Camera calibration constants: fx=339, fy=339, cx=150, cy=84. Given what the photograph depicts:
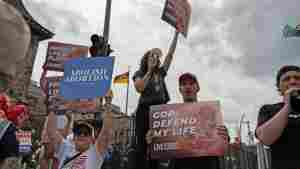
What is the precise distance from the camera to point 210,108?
321cm

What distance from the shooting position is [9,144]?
1642 millimetres

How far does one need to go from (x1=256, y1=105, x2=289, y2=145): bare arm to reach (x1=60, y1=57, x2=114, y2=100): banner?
2.54m

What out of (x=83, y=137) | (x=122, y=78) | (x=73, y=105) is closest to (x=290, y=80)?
(x=83, y=137)

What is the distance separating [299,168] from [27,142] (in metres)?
7.69

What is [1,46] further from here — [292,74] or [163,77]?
[163,77]

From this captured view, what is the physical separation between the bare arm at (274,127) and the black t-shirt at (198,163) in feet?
2.85

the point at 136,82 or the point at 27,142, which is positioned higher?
the point at 136,82

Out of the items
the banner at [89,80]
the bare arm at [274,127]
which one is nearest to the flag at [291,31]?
→ the banner at [89,80]

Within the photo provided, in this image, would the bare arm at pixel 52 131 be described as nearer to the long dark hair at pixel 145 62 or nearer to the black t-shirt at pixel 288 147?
the long dark hair at pixel 145 62

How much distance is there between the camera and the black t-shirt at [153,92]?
3.68 meters

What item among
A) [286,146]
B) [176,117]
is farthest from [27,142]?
[286,146]

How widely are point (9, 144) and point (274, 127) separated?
64.7 inches

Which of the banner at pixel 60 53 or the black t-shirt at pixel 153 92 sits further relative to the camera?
the banner at pixel 60 53

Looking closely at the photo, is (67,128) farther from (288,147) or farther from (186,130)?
(288,147)
